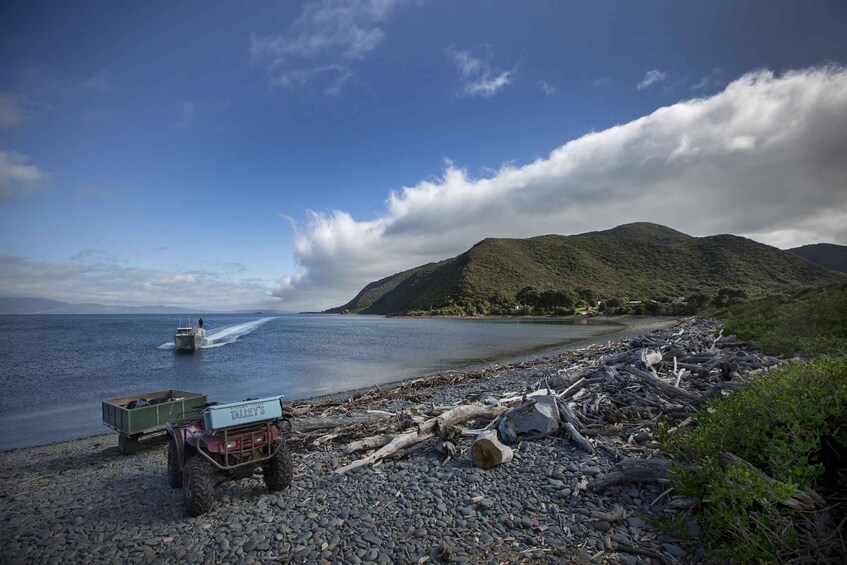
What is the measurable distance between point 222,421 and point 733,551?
7037 millimetres

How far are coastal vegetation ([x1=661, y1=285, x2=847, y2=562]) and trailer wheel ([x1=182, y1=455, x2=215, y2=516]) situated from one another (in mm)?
7062

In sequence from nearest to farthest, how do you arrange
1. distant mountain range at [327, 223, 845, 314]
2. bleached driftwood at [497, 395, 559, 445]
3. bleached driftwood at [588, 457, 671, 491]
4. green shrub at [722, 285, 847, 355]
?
bleached driftwood at [588, 457, 671, 491], bleached driftwood at [497, 395, 559, 445], green shrub at [722, 285, 847, 355], distant mountain range at [327, 223, 845, 314]

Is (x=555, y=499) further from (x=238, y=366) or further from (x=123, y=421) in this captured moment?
(x=238, y=366)

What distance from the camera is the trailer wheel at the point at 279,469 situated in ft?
23.7

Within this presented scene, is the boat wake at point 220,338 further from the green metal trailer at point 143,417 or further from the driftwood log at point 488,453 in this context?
the driftwood log at point 488,453

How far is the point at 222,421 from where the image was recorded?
661 centimetres

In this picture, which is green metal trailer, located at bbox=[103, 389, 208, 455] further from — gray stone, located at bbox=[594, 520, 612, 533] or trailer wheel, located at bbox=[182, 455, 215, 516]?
gray stone, located at bbox=[594, 520, 612, 533]

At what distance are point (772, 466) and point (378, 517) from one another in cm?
522

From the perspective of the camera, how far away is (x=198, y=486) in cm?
646

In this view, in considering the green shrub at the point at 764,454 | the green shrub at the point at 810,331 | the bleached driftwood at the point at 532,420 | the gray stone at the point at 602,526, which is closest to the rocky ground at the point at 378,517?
the gray stone at the point at 602,526

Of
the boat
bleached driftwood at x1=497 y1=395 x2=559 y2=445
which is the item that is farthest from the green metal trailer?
the boat

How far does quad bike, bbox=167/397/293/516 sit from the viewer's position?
6.52 meters

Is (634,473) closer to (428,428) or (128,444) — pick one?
(428,428)

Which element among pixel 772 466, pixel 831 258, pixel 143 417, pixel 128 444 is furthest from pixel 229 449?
pixel 831 258
